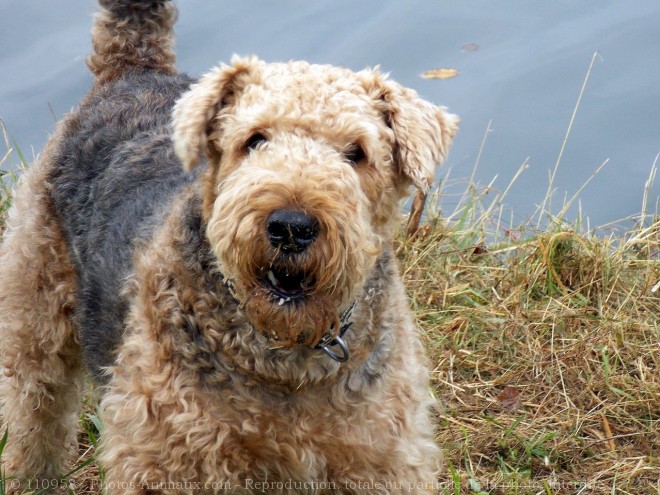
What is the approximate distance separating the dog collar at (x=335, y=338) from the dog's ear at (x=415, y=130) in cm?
49

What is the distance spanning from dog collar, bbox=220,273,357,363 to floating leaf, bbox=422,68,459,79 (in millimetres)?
4057

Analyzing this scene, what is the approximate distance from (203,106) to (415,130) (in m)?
0.72

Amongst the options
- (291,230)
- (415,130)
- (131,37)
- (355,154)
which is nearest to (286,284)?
(291,230)

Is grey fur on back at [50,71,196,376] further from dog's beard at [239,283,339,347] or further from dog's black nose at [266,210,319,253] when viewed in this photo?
dog's black nose at [266,210,319,253]

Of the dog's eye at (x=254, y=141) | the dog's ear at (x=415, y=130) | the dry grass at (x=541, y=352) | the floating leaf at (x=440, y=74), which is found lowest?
the dry grass at (x=541, y=352)

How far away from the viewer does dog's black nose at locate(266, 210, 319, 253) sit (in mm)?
2871

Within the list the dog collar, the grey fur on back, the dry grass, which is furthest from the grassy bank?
the dog collar

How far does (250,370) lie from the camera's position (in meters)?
3.30

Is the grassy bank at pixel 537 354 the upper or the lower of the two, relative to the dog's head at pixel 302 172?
lower

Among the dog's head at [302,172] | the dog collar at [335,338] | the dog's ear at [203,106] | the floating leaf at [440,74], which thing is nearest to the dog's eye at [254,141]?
the dog's head at [302,172]

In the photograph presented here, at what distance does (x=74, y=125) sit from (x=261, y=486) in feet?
6.51

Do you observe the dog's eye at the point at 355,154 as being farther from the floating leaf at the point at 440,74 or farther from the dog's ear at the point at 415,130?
the floating leaf at the point at 440,74

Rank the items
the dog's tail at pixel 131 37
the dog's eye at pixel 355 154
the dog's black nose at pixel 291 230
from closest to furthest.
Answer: the dog's black nose at pixel 291 230
the dog's eye at pixel 355 154
the dog's tail at pixel 131 37

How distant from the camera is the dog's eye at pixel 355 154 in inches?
127
